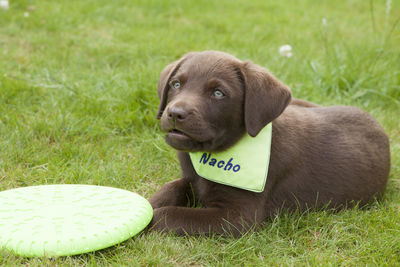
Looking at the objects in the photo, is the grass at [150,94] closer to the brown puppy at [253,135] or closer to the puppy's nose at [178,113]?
the brown puppy at [253,135]

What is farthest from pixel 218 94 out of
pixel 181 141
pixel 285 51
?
pixel 285 51

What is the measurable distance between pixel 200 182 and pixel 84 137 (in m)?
1.35

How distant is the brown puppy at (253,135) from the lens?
118 inches

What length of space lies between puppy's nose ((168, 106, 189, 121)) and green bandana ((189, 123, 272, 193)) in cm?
46

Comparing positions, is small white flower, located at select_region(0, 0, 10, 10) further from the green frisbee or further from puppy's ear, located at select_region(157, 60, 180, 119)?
the green frisbee

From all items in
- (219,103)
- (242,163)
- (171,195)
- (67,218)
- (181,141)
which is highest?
(219,103)

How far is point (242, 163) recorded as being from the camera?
318 centimetres

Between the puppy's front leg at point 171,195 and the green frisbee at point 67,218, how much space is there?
310 millimetres

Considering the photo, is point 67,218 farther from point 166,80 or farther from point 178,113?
point 166,80

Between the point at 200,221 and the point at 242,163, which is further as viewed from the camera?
the point at 242,163

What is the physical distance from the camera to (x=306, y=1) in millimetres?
9305

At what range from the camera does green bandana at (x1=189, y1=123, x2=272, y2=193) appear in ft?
10.1

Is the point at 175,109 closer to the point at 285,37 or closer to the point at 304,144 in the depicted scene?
the point at 304,144

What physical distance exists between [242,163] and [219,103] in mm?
446
